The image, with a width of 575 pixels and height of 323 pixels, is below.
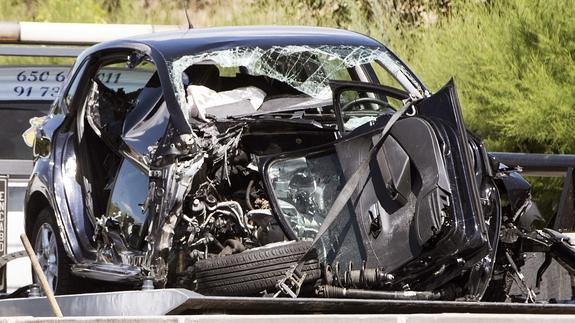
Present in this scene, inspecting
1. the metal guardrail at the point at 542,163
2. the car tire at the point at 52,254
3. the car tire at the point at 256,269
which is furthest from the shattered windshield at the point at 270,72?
the metal guardrail at the point at 542,163

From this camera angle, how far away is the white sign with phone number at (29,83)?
48.6ft

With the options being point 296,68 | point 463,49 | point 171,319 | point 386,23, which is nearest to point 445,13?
point 386,23

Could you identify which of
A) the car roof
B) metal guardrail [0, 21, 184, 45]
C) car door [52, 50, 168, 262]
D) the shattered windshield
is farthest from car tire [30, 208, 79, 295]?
metal guardrail [0, 21, 184, 45]

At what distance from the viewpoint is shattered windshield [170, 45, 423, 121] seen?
869 centimetres

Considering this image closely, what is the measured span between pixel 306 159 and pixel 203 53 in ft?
3.31

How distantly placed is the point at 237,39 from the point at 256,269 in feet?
5.84

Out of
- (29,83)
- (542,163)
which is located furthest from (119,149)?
(29,83)

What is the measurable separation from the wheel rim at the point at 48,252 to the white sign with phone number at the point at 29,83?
5367 millimetres

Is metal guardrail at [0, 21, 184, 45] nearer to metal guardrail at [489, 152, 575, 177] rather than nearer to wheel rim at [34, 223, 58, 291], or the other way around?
metal guardrail at [489, 152, 575, 177]

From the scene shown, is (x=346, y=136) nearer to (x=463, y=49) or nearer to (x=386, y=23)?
(x=463, y=49)

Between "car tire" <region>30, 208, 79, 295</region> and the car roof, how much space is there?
1.15 m

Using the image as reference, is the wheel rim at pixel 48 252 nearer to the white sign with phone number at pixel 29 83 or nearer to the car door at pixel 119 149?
the car door at pixel 119 149

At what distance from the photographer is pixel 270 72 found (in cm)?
900

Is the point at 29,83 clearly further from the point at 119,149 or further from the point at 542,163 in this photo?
the point at 119,149
